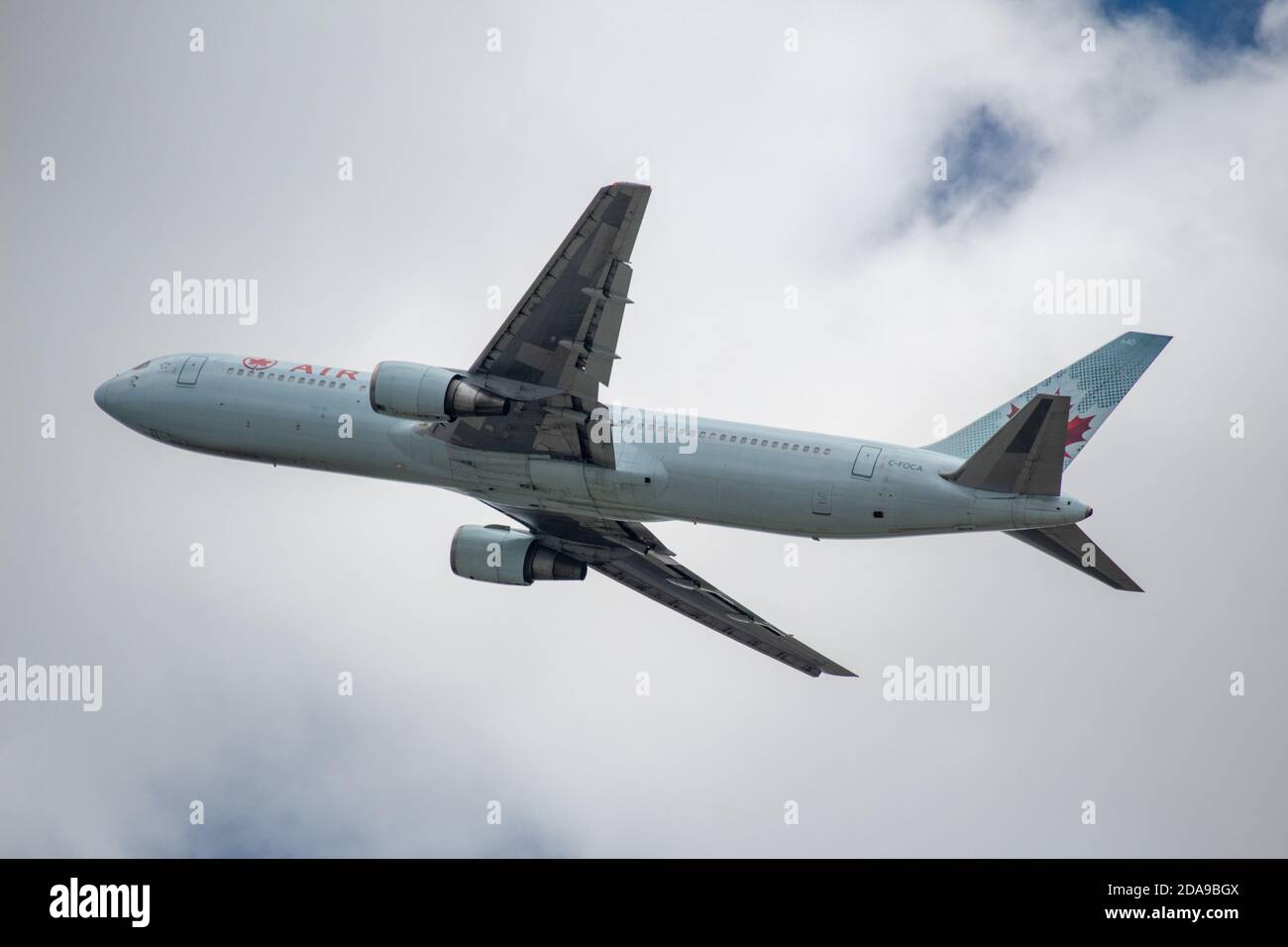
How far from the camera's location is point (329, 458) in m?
49.5

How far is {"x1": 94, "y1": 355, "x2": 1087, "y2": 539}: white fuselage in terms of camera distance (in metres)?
44.6

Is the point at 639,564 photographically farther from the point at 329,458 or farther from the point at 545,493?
the point at 329,458

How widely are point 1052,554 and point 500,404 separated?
16.2m

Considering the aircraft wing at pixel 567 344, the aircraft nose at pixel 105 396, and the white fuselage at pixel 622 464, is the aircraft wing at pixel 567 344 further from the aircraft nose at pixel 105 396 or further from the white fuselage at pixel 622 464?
the aircraft nose at pixel 105 396

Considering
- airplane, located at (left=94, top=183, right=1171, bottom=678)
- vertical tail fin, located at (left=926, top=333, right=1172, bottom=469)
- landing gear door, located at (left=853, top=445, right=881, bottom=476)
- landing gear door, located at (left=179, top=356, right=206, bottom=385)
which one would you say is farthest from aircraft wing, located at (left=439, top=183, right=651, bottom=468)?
vertical tail fin, located at (left=926, top=333, right=1172, bottom=469)

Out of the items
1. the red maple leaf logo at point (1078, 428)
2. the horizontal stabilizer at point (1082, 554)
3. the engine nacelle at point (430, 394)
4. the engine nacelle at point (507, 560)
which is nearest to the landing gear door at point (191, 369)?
the engine nacelle at point (430, 394)

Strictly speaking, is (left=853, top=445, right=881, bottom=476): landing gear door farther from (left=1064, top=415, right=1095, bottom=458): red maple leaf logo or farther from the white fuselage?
(left=1064, top=415, right=1095, bottom=458): red maple leaf logo

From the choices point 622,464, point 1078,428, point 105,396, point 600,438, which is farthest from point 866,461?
point 105,396

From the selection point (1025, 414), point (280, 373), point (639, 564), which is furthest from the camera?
point (639, 564)

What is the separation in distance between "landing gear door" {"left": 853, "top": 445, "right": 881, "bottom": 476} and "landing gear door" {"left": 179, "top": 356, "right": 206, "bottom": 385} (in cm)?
2154

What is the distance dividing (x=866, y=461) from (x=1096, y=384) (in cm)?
797

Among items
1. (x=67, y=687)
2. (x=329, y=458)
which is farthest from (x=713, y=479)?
(x=67, y=687)

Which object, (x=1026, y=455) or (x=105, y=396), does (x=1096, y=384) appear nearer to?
(x=1026, y=455)

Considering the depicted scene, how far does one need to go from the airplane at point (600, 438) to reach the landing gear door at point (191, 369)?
72mm
